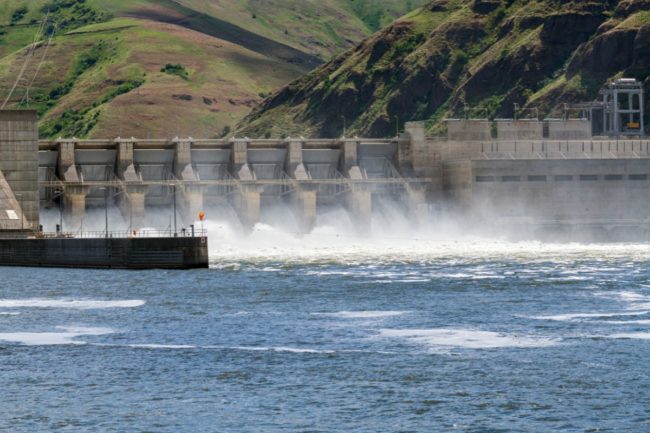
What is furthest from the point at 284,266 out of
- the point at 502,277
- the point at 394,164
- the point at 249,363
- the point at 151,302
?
the point at 249,363

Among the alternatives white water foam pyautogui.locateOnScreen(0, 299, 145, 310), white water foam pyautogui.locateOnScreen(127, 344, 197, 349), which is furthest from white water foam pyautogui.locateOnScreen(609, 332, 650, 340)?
white water foam pyautogui.locateOnScreen(0, 299, 145, 310)

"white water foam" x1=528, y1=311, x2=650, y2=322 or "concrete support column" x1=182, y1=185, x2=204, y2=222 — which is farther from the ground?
"concrete support column" x1=182, y1=185, x2=204, y2=222

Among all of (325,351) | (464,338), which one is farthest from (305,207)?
A: (325,351)

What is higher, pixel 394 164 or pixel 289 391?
pixel 394 164

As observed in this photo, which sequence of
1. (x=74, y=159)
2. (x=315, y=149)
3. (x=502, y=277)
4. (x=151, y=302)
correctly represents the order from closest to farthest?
1. (x=151, y=302)
2. (x=502, y=277)
3. (x=74, y=159)
4. (x=315, y=149)

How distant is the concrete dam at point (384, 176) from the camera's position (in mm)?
175375

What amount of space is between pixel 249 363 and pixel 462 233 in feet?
364

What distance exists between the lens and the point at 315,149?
187000 millimetres

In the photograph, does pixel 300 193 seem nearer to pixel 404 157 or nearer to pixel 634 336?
pixel 404 157

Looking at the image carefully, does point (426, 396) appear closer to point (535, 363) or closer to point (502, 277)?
point (535, 363)

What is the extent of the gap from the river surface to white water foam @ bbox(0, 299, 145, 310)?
0.27 metres

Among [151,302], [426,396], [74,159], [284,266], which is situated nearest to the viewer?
[426,396]

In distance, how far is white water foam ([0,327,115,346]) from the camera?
8181 centimetres

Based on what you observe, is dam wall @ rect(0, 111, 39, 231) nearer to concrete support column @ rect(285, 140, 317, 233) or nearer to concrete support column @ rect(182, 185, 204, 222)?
concrete support column @ rect(182, 185, 204, 222)
